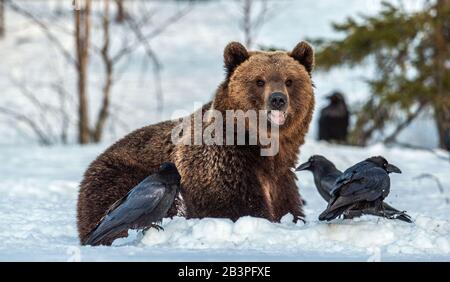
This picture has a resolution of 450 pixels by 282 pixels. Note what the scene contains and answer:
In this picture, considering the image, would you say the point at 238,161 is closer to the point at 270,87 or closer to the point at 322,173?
the point at 270,87

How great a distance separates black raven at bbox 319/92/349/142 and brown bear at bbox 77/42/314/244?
11486 mm

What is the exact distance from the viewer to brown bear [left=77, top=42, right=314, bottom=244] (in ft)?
25.7

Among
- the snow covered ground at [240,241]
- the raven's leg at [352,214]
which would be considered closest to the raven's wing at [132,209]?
the snow covered ground at [240,241]

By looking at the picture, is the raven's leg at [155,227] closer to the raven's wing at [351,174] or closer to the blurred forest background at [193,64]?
the raven's wing at [351,174]

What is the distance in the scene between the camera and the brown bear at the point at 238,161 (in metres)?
7.82

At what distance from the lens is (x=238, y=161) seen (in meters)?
7.89

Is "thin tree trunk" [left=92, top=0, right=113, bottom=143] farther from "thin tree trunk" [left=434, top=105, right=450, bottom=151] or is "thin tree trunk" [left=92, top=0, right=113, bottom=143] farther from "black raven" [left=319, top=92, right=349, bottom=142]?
"thin tree trunk" [left=434, top=105, right=450, bottom=151]

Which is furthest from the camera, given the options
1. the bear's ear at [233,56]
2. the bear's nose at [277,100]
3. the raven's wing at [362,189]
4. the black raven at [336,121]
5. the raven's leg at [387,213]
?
the black raven at [336,121]

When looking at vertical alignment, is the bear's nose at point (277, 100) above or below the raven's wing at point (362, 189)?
above

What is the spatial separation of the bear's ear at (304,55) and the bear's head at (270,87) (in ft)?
0.05

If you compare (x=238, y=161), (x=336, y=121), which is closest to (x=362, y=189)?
(x=238, y=161)

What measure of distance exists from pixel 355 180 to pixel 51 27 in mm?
29718

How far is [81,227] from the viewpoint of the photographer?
26.2 feet
